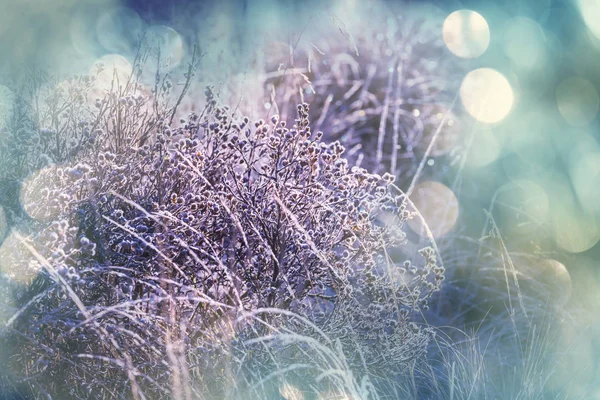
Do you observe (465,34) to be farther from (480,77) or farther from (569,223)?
(569,223)

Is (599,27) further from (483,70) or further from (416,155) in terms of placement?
(416,155)

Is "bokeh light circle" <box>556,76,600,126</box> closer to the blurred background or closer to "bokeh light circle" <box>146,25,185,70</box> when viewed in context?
the blurred background

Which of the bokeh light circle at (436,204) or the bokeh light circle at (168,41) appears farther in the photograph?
the bokeh light circle at (436,204)

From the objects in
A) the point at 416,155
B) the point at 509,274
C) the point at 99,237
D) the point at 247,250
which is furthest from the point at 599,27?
the point at 99,237

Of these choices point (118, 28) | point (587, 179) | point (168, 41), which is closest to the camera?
point (168, 41)

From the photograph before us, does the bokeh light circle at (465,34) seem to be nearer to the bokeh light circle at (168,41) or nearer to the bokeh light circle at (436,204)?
the bokeh light circle at (436,204)

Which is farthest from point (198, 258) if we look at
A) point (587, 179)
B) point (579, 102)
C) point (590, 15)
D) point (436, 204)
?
point (590, 15)

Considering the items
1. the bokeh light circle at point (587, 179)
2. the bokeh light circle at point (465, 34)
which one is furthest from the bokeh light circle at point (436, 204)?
the bokeh light circle at point (465, 34)
